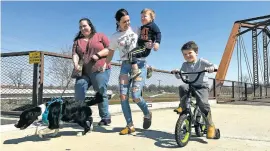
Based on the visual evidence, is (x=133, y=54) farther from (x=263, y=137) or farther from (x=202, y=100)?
(x=263, y=137)

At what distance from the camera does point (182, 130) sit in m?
3.08

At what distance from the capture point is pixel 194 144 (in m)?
3.13

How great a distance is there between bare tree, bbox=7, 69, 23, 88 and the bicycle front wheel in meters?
3.73

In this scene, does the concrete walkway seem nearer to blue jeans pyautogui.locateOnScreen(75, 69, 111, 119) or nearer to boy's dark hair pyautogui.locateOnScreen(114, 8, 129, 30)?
blue jeans pyautogui.locateOnScreen(75, 69, 111, 119)

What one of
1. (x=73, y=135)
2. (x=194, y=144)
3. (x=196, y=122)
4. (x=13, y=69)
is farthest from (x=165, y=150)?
(x=13, y=69)

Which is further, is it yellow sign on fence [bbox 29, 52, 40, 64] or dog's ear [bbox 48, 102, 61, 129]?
yellow sign on fence [bbox 29, 52, 40, 64]

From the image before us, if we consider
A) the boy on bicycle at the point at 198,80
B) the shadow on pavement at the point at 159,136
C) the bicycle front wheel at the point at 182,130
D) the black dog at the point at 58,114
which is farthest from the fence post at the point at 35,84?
the bicycle front wheel at the point at 182,130

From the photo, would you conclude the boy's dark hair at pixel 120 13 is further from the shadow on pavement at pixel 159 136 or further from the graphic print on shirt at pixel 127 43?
the shadow on pavement at pixel 159 136

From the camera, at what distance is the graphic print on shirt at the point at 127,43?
3.86 metres

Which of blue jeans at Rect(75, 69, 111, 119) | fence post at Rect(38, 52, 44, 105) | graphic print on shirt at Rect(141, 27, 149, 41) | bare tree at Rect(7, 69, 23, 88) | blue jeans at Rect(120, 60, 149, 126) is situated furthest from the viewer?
bare tree at Rect(7, 69, 23, 88)

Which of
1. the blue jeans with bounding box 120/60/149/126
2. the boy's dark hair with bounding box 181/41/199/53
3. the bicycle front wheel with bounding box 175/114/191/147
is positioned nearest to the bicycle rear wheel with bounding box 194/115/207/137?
the bicycle front wheel with bounding box 175/114/191/147

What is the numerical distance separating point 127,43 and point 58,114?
1301mm

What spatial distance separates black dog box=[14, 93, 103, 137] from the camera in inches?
124

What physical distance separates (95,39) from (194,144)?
78.9 inches
